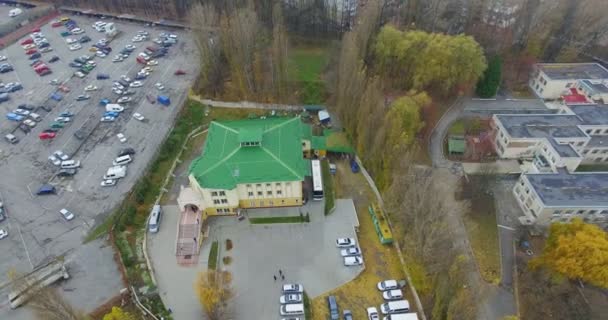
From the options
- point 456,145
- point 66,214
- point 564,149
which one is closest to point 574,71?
point 564,149

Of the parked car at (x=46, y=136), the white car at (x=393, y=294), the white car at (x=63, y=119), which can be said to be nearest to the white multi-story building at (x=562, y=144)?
the white car at (x=393, y=294)

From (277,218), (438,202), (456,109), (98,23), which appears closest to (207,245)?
(277,218)

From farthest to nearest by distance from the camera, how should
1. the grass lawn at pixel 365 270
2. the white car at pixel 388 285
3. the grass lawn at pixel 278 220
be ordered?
the grass lawn at pixel 278 220 < the white car at pixel 388 285 < the grass lawn at pixel 365 270

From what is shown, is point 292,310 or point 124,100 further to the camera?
point 124,100

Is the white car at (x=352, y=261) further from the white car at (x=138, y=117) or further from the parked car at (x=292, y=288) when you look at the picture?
the white car at (x=138, y=117)

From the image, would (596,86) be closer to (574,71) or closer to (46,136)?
(574,71)

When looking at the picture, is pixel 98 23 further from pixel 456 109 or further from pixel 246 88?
pixel 456 109

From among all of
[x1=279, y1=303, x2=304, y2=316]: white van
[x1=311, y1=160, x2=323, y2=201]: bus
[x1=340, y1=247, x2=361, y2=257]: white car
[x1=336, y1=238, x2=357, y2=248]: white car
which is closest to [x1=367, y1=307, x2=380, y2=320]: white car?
[x1=340, y1=247, x2=361, y2=257]: white car
